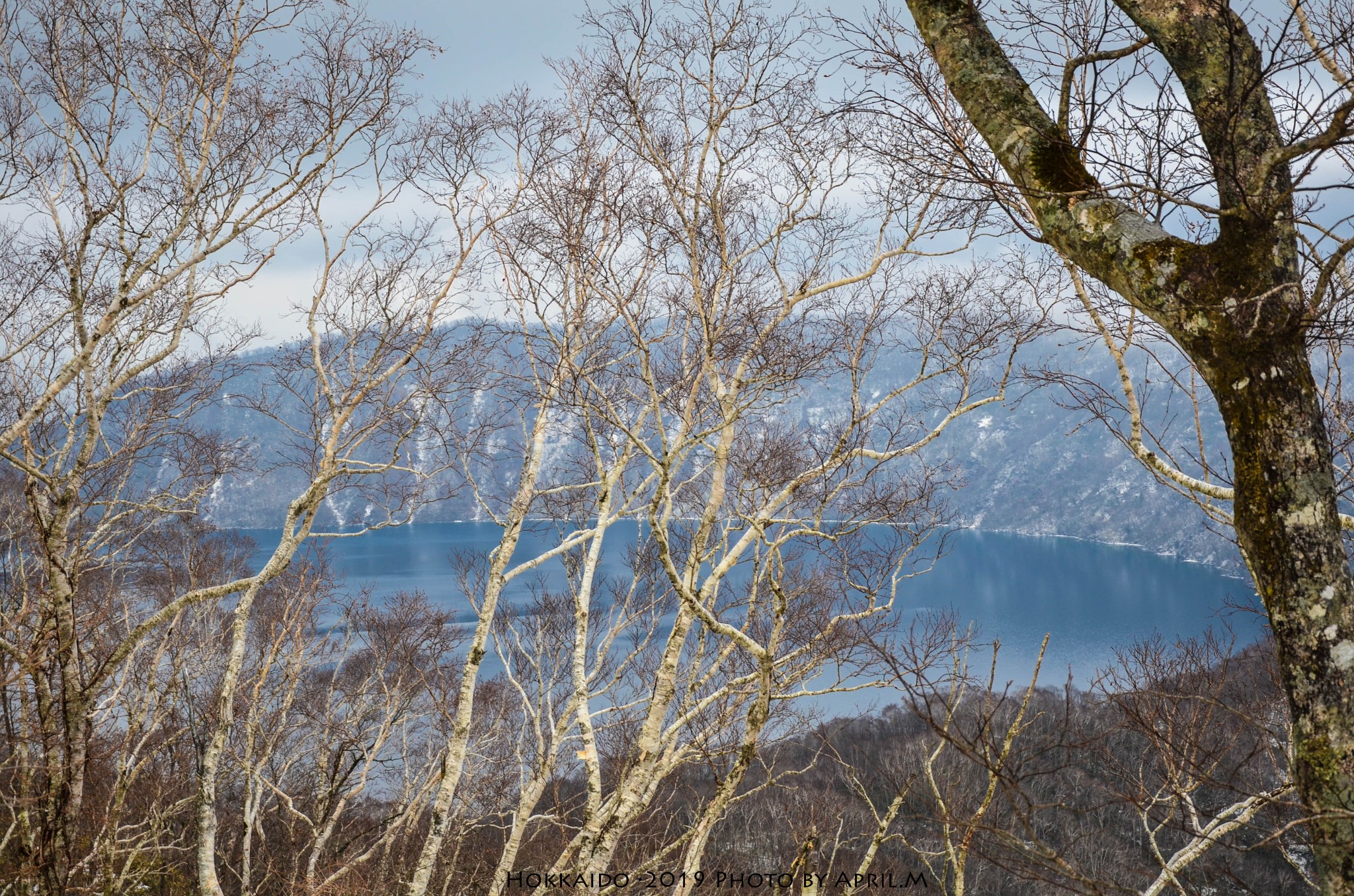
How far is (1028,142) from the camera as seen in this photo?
2387 millimetres

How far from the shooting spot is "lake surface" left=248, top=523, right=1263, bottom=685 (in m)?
35.8

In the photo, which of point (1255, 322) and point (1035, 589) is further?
point (1035, 589)

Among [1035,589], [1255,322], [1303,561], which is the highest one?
[1255,322]

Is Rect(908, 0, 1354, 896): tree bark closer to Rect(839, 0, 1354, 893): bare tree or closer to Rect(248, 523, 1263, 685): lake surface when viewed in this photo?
Rect(839, 0, 1354, 893): bare tree

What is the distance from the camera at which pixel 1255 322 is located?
1.87 m

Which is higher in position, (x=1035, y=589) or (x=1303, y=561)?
(x=1303, y=561)

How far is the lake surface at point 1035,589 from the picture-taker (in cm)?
3584

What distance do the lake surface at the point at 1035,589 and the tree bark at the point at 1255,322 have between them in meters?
21.8

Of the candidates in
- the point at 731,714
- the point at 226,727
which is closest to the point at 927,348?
the point at 731,714

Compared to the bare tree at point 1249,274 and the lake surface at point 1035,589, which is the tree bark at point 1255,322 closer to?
the bare tree at point 1249,274

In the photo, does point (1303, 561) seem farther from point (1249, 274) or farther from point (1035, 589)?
point (1035, 589)

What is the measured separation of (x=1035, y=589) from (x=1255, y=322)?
184 feet

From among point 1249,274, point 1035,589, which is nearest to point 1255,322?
point 1249,274

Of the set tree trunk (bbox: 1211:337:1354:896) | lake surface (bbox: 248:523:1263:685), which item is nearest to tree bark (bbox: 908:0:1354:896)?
tree trunk (bbox: 1211:337:1354:896)
